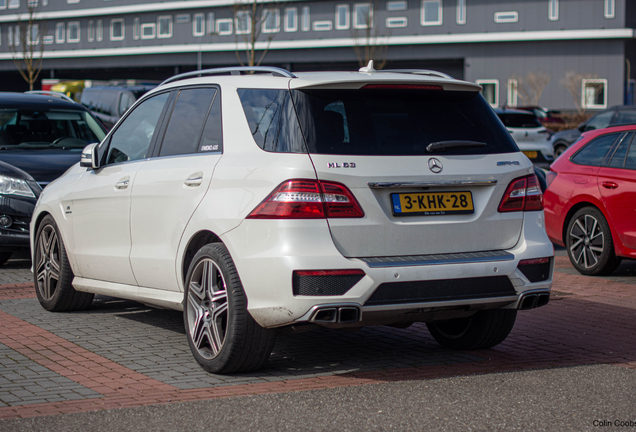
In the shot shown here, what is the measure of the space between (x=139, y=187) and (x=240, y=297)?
4.85 ft

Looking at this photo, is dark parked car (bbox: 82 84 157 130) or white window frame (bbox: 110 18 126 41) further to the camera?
white window frame (bbox: 110 18 126 41)

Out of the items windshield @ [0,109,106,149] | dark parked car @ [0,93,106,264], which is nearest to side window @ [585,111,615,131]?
windshield @ [0,109,106,149]

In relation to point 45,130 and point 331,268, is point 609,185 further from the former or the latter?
point 45,130

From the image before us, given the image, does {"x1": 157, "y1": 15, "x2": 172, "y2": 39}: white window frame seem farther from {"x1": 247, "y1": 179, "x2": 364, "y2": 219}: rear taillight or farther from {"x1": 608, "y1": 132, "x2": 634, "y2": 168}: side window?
{"x1": 247, "y1": 179, "x2": 364, "y2": 219}: rear taillight

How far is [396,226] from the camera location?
468 cm

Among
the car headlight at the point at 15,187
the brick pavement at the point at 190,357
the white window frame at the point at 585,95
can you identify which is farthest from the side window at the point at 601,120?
the white window frame at the point at 585,95

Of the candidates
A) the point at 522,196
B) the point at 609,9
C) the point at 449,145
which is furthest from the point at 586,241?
the point at 609,9

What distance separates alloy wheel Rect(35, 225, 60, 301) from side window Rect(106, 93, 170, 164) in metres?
1.10

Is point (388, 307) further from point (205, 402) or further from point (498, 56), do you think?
point (498, 56)

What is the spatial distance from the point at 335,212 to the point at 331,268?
31 centimetres

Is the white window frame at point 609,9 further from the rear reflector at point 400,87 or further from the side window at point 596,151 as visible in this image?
the rear reflector at point 400,87

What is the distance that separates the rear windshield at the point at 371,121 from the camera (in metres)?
4.71

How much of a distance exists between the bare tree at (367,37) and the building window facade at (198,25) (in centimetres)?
1147

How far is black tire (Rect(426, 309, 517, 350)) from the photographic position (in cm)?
566
